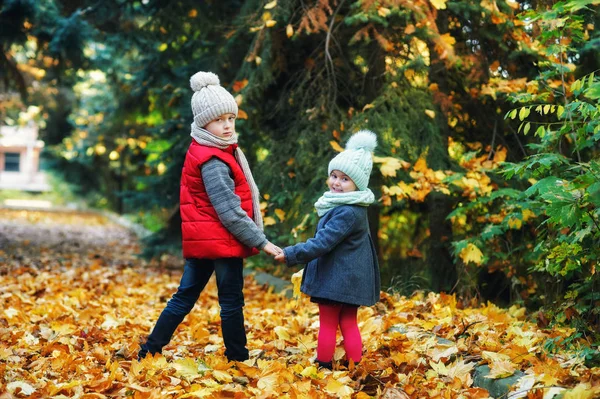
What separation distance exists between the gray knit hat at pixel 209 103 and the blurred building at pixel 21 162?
42421mm

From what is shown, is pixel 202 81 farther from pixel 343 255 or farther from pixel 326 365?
pixel 326 365

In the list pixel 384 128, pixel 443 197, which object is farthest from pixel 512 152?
→ pixel 384 128

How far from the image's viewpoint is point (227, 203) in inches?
143

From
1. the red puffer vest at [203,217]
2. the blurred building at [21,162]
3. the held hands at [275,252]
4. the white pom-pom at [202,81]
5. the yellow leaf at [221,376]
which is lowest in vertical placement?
the blurred building at [21,162]

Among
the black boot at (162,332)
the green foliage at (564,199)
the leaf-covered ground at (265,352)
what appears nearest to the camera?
the green foliage at (564,199)

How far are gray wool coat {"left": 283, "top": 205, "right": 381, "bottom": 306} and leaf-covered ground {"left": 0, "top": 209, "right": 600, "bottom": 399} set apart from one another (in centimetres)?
44

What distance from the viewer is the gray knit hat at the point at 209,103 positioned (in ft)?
12.2

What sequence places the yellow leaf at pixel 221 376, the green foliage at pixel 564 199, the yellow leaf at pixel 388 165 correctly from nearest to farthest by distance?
the green foliage at pixel 564 199 → the yellow leaf at pixel 221 376 → the yellow leaf at pixel 388 165

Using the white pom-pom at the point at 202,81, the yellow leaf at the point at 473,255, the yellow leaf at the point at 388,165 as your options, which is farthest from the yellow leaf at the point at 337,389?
the yellow leaf at the point at 388,165

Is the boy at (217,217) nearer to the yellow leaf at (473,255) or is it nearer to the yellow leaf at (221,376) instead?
the yellow leaf at (221,376)

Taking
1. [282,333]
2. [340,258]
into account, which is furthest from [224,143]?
[282,333]

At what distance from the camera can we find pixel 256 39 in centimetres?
662

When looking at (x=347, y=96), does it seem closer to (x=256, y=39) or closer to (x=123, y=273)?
(x=256, y=39)

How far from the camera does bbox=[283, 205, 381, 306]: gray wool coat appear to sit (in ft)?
11.8
